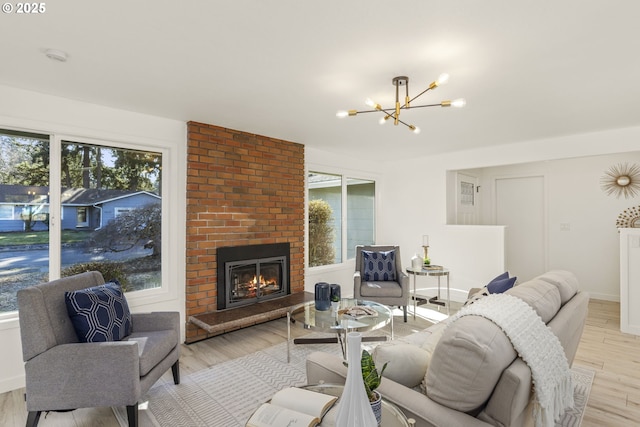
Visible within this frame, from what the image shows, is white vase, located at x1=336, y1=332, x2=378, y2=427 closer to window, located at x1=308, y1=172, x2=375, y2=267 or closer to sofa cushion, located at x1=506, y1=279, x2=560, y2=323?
sofa cushion, located at x1=506, y1=279, x2=560, y2=323

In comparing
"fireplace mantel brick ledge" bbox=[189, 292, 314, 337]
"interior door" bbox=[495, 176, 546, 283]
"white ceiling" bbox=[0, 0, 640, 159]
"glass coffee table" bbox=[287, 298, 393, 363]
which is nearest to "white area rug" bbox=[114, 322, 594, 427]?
"glass coffee table" bbox=[287, 298, 393, 363]

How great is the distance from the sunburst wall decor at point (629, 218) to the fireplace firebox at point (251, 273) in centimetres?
483

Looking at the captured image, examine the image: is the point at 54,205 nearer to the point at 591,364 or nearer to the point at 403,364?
the point at 403,364

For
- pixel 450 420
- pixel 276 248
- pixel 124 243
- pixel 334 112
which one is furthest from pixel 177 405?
pixel 334 112

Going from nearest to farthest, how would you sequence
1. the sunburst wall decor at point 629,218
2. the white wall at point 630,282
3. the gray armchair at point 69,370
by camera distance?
the gray armchair at point 69,370 < the white wall at point 630,282 < the sunburst wall decor at point 629,218

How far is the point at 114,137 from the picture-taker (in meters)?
3.22

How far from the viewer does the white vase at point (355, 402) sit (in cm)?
106

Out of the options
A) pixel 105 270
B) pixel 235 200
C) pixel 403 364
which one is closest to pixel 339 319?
pixel 403 364

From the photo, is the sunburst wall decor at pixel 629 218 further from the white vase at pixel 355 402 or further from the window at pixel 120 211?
the window at pixel 120 211

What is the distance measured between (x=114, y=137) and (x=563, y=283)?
12.5ft

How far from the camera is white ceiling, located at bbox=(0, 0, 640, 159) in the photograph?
171cm

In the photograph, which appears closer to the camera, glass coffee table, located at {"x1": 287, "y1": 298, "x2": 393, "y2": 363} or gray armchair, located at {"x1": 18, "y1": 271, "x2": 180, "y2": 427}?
gray armchair, located at {"x1": 18, "y1": 271, "x2": 180, "y2": 427}

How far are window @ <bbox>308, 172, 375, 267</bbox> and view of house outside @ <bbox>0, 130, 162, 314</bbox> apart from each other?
2.19 meters

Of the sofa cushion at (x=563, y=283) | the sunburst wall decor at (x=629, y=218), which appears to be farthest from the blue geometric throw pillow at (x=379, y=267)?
the sunburst wall decor at (x=629, y=218)
